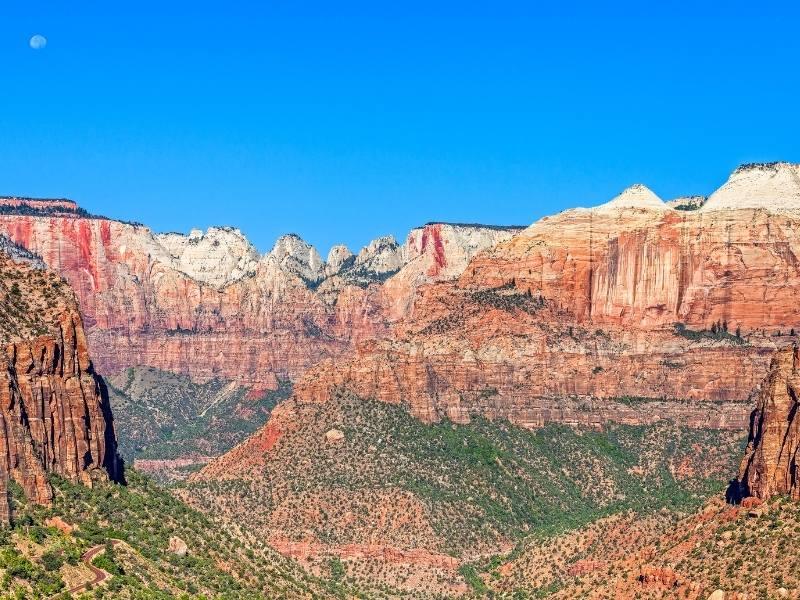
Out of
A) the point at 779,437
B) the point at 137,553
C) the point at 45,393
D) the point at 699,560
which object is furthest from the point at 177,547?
the point at 779,437

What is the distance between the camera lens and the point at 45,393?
133 meters

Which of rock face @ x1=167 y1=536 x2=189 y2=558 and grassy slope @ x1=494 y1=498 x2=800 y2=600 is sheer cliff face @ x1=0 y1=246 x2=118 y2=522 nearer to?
rock face @ x1=167 y1=536 x2=189 y2=558

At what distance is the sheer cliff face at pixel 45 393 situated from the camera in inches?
5089

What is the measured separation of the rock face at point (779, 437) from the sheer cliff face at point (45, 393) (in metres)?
48.3

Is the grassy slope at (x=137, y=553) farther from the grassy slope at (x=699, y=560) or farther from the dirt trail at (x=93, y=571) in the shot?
the grassy slope at (x=699, y=560)

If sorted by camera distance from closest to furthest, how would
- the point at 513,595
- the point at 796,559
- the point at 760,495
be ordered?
the point at 796,559, the point at 760,495, the point at 513,595

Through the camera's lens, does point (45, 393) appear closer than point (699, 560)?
Yes

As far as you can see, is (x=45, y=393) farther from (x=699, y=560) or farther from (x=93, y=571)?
(x=699, y=560)

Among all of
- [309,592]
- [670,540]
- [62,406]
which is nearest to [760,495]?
[670,540]

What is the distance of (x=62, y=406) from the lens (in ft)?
445

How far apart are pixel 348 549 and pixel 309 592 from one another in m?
44.1

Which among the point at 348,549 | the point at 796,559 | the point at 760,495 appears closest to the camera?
the point at 796,559

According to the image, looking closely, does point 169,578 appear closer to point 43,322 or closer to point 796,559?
point 43,322

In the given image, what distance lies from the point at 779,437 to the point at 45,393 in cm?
5328
